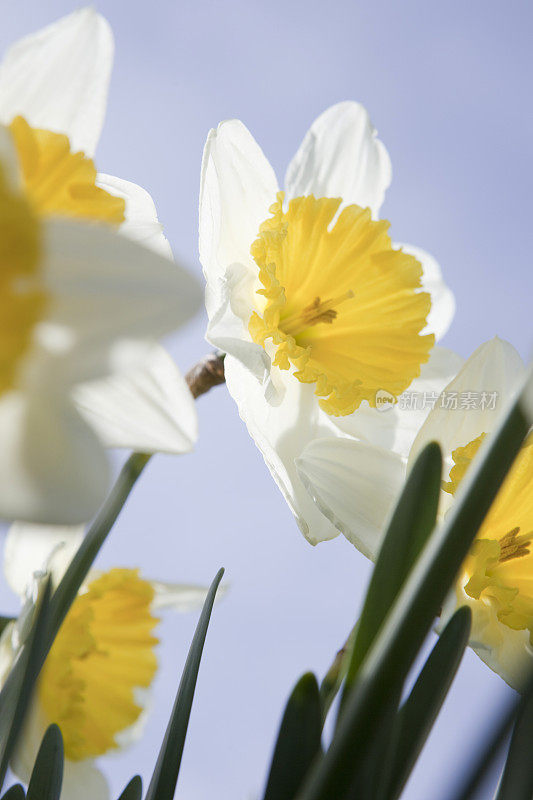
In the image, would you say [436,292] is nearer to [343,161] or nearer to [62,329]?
[343,161]

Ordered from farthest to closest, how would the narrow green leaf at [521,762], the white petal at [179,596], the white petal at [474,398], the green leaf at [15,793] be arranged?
the white petal at [179,596] < the white petal at [474,398] < the green leaf at [15,793] < the narrow green leaf at [521,762]

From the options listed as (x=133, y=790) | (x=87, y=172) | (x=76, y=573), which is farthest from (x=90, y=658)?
(x=87, y=172)

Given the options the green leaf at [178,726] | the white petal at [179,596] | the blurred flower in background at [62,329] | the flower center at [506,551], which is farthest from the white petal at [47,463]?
the white petal at [179,596]

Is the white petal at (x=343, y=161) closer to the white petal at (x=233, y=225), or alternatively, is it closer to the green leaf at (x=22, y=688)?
the white petal at (x=233, y=225)

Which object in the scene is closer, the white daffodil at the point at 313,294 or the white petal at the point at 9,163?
the white petal at the point at 9,163

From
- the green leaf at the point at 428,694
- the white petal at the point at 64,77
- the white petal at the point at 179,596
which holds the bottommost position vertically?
the white petal at the point at 179,596

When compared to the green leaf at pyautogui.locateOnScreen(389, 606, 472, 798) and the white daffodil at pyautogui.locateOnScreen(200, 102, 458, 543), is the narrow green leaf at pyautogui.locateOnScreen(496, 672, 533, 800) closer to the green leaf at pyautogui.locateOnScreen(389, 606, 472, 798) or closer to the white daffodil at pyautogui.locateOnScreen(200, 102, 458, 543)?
the green leaf at pyautogui.locateOnScreen(389, 606, 472, 798)
